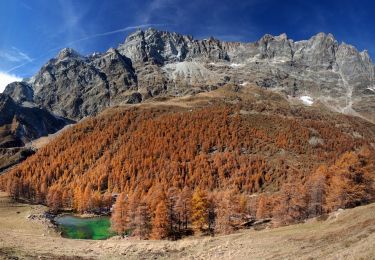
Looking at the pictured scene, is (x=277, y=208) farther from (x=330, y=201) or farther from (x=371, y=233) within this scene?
(x=371, y=233)

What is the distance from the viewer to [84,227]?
13688cm

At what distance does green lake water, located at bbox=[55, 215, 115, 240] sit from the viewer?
118 m

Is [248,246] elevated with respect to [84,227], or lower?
elevated

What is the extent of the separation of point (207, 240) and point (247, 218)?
213 ft

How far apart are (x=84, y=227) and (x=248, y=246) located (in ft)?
317

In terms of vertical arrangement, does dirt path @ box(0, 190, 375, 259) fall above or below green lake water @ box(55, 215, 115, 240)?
above

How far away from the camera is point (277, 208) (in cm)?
10569

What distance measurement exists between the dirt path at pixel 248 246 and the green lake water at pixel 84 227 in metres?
53.7

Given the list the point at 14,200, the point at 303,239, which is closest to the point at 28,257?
the point at 303,239

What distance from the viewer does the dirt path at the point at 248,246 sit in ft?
146

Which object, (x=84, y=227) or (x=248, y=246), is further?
(x=84, y=227)

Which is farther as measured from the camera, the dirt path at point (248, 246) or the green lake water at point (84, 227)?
the green lake water at point (84, 227)

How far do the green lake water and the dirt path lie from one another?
5366 cm

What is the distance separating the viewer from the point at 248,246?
51.9 metres
